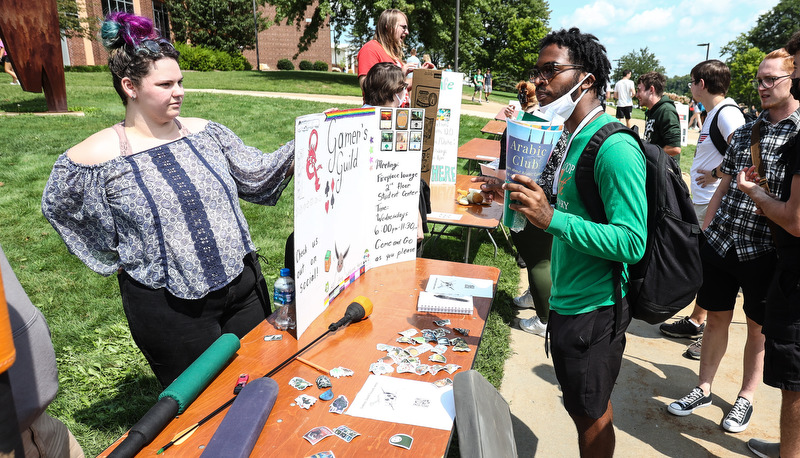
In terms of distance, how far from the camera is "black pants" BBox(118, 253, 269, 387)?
2.10 meters

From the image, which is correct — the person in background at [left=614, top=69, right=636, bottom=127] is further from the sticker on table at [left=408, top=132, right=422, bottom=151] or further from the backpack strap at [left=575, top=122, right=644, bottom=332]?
the backpack strap at [left=575, top=122, right=644, bottom=332]

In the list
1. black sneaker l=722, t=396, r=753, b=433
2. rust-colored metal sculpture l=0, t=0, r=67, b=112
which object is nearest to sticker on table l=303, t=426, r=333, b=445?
black sneaker l=722, t=396, r=753, b=433

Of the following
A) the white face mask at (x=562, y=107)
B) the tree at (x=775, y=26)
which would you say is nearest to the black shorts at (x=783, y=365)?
the white face mask at (x=562, y=107)

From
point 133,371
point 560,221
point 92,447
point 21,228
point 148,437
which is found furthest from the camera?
point 21,228

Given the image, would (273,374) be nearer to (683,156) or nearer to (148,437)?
(148,437)

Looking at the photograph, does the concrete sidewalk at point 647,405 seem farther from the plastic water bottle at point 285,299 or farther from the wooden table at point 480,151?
the wooden table at point 480,151

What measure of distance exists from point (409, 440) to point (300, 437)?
1.16ft

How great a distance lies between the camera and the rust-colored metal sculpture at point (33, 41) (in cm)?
960

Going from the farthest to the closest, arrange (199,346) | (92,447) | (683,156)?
1. (683,156)
2. (92,447)
3. (199,346)

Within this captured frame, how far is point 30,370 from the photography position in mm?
1316

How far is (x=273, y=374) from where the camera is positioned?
1.90m

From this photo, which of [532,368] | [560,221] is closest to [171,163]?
[560,221]

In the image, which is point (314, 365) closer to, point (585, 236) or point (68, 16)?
point (585, 236)

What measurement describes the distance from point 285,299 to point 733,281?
2828mm
